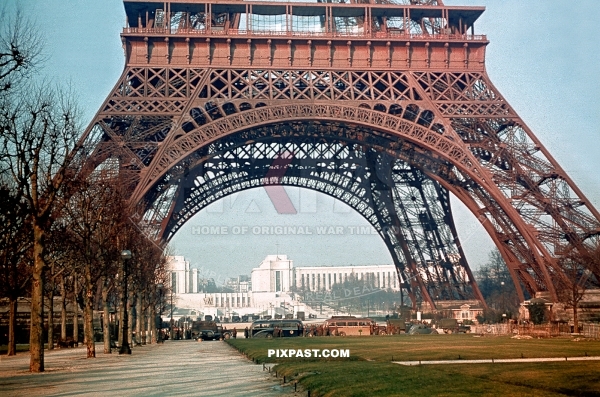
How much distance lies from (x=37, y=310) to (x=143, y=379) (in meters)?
5.96

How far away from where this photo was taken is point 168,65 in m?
48.3

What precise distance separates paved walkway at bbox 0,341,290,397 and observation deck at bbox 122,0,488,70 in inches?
952

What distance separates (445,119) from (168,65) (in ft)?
56.0

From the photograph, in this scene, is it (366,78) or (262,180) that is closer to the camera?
(366,78)

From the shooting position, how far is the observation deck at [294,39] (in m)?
48.8

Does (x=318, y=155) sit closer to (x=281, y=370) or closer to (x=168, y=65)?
(x=168, y=65)

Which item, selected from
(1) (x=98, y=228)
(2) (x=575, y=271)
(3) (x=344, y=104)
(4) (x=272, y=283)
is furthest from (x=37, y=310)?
(4) (x=272, y=283)

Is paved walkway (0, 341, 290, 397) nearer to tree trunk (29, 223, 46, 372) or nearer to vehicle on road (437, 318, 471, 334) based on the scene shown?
tree trunk (29, 223, 46, 372)

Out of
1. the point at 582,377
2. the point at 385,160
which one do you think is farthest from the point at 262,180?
the point at 582,377

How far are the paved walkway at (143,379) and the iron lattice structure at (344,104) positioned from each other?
57.1 feet

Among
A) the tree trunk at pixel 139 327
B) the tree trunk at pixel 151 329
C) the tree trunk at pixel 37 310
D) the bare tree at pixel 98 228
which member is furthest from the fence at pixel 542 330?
the tree trunk at pixel 37 310

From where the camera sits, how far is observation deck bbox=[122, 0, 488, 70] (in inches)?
1919

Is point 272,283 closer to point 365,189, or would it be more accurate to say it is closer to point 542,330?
point 365,189

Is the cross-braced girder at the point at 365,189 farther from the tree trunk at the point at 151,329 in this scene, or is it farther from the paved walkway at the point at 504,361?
the paved walkway at the point at 504,361
